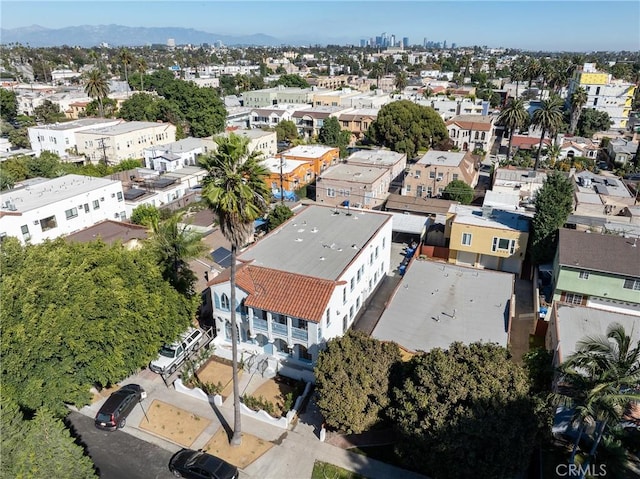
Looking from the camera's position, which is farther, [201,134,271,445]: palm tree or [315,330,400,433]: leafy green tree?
[315,330,400,433]: leafy green tree

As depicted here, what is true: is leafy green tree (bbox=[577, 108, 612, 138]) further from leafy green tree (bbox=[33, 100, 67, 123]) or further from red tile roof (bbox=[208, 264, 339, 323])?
leafy green tree (bbox=[33, 100, 67, 123])

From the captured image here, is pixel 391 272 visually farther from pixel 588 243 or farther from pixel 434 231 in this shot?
pixel 588 243

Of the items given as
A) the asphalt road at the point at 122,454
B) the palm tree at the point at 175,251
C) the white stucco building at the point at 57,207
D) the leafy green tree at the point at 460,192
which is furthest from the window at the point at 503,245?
the white stucco building at the point at 57,207

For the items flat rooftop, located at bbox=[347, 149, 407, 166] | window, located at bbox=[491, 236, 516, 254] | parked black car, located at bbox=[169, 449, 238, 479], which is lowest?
parked black car, located at bbox=[169, 449, 238, 479]

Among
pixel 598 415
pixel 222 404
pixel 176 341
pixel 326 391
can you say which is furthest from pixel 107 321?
pixel 598 415

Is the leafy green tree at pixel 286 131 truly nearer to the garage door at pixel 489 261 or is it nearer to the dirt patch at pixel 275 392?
the garage door at pixel 489 261

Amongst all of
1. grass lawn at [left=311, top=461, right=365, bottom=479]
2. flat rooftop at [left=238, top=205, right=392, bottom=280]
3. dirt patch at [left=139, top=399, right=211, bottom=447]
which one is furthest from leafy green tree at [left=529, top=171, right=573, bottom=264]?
dirt patch at [left=139, top=399, right=211, bottom=447]
